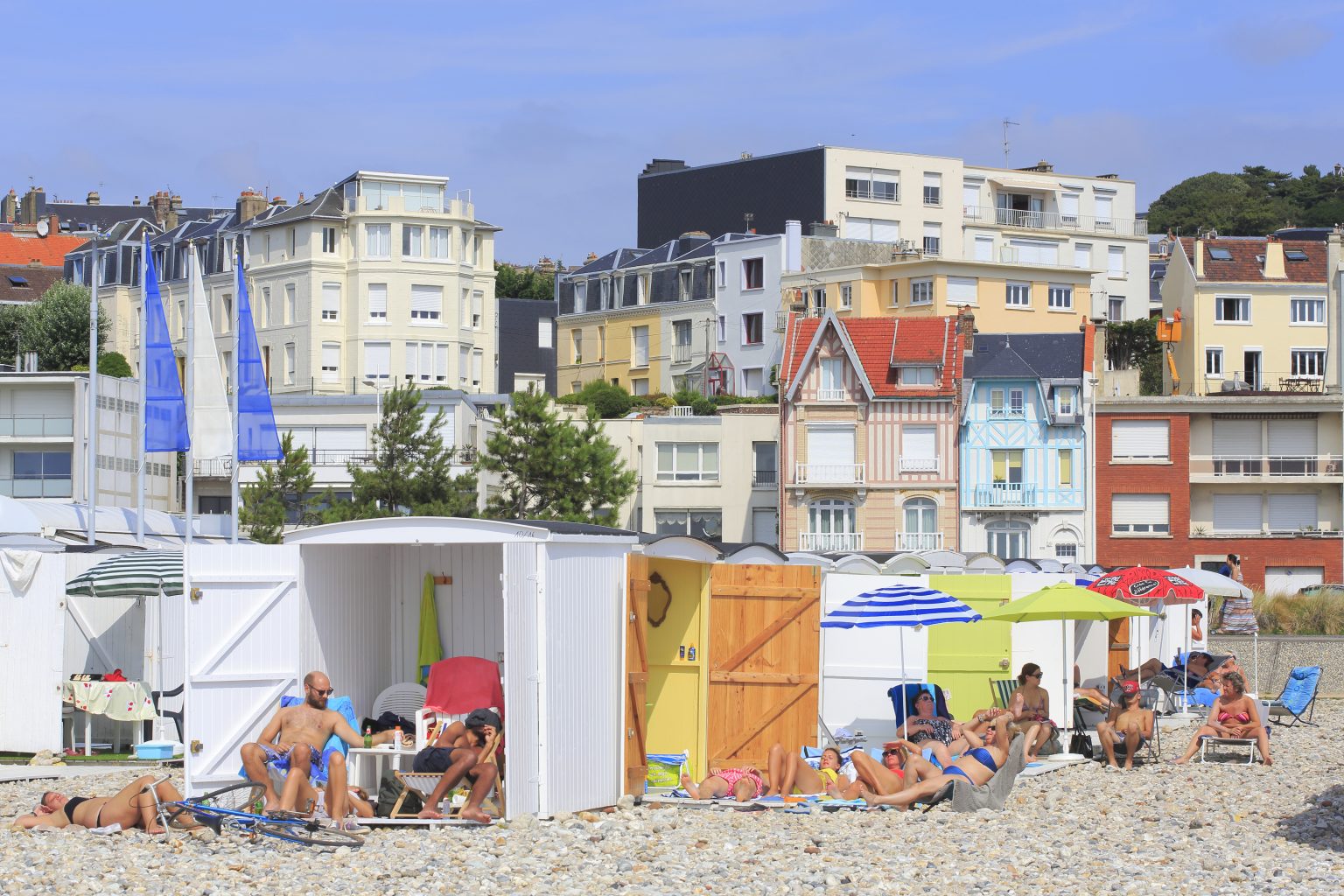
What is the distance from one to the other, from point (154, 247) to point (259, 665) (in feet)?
206

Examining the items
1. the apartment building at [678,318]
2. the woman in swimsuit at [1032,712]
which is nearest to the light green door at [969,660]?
the woman in swimsuit at [1032,712]

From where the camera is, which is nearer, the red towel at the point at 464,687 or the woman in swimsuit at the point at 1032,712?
the red towel at the point at 464,687

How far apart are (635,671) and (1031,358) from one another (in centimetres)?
3767

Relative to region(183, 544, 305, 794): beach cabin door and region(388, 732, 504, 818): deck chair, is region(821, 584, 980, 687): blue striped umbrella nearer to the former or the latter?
region(388, 732, 504, 818): deck chair

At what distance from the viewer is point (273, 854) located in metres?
13.3

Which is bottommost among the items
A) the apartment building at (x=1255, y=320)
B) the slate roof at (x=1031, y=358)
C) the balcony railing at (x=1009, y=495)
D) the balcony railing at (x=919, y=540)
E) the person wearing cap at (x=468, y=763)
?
the person wearing cap at (x=468, y=763)

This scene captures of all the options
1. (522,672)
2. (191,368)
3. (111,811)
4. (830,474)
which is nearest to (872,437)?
(830,474)

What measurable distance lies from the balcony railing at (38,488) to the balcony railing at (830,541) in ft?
68.8

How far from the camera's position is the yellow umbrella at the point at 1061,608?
19.7 meters

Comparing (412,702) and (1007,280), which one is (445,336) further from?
(412,702)

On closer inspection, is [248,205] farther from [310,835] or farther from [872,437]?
[310,835]

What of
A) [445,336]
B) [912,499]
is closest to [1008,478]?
[912,499]

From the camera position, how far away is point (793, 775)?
16.4 metres

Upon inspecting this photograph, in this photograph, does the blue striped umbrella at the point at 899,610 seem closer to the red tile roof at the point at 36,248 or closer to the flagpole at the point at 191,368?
the flagpole at the point at 191,368
